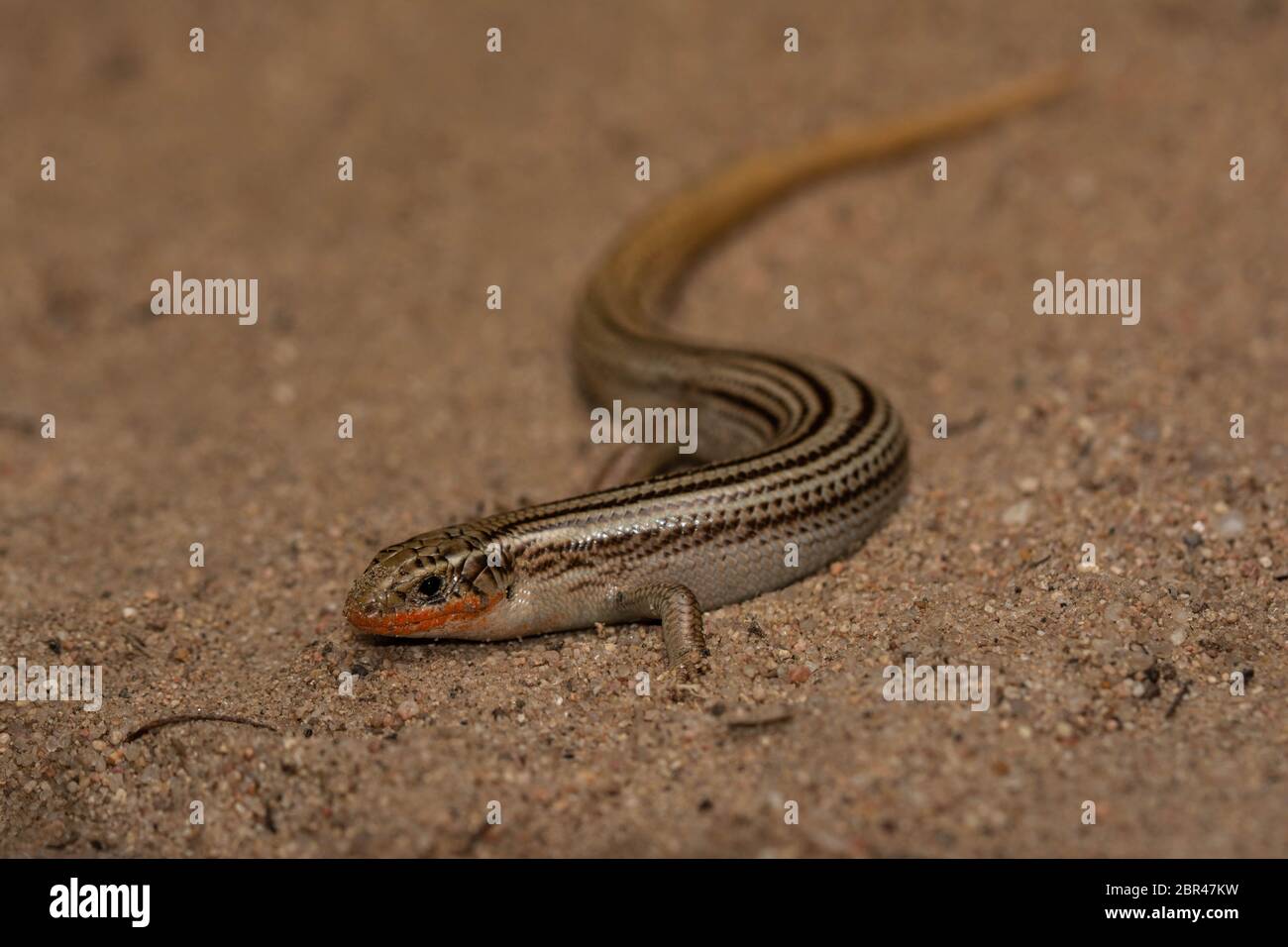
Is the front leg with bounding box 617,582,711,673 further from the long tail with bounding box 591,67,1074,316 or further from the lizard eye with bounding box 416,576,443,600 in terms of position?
the long tail with bounding box 591,67,1074,316

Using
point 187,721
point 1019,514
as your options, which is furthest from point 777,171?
point 187,721

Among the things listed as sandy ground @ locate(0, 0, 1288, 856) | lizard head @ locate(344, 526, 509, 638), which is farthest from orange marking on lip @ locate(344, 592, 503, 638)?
sandy ground @ locate(0, 0, 1288, 856)

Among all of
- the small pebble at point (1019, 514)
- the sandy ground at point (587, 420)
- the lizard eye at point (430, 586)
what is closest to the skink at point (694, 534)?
the lizard eye at point (430, 586)

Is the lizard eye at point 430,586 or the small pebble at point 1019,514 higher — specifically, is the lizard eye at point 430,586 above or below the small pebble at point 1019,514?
below

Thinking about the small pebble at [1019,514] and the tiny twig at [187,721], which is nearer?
the tiny twig at [187,721]

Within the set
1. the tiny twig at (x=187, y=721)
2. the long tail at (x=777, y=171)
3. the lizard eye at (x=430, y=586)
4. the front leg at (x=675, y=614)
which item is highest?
the long tail at (x=777, y=171)

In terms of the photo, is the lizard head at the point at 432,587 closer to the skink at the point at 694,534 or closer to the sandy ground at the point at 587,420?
the skink at the point at 694,534
